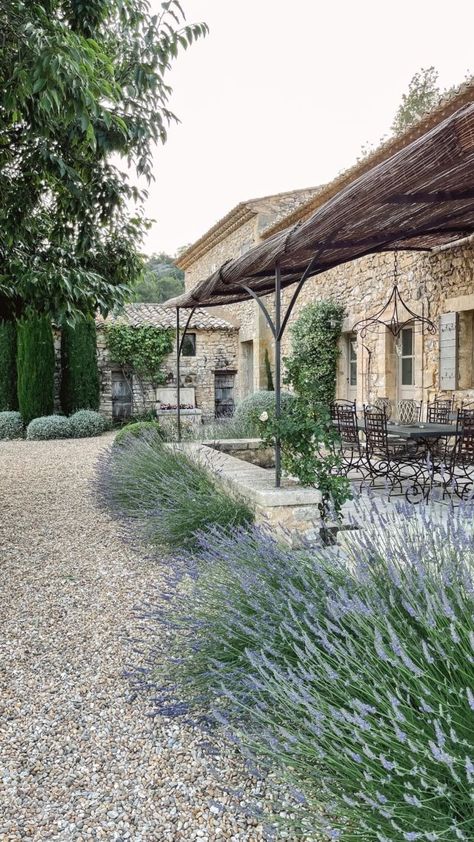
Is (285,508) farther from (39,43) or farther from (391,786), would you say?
(39,43)

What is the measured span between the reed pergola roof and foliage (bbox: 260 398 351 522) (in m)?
0.99

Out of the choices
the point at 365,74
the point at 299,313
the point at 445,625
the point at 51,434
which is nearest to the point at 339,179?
the point at 299,313

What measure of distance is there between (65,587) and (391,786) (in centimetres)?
298

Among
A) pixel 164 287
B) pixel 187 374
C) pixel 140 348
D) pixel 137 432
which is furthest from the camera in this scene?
pixel 164 287

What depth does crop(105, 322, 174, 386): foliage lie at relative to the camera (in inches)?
579

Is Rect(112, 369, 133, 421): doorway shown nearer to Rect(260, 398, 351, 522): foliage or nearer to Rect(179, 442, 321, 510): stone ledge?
Rect(179, 442, 321, 510): stone ledge

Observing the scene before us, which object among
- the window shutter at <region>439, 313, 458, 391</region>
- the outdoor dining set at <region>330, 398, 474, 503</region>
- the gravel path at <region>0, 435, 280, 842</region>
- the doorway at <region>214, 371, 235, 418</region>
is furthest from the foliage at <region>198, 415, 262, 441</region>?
the doorway at <region>214, 371, 235, 418</region>

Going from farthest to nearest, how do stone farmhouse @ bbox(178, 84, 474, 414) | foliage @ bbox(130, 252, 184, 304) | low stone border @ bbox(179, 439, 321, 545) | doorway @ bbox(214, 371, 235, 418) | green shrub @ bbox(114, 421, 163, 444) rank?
foliage @ bbox(130, 252, 184, 304) → doorway @ bbox(214, 371, 235, 418) → green shrub @ bbox(114, 421, 163, 444) → stone farmhouse @ bbox(178, 84, 474, 414) → low stone border @ bbox(179, 439, 321, 545)

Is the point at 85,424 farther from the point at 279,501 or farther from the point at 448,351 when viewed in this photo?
the point at 279,501

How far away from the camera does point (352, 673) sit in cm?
161

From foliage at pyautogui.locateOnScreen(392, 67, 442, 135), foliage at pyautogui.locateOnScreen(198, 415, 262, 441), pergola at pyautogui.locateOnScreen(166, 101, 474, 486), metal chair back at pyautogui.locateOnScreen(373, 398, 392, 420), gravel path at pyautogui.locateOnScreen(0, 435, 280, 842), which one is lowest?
gravel path at pyautogui.locateOnScreen(0, 435, 280, 842)

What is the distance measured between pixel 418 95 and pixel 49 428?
49.9ft

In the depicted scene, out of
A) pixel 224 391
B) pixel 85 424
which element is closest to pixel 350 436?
pixel 85 424

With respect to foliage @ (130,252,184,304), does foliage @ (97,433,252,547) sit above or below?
below
